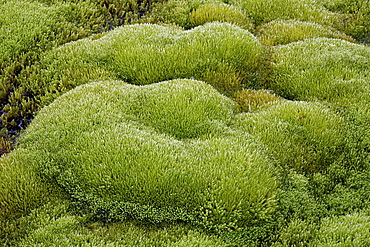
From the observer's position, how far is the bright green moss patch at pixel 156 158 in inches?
201

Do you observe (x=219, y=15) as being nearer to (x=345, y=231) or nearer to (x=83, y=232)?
(x=345, y=231)

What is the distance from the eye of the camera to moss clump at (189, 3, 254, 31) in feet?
33.2

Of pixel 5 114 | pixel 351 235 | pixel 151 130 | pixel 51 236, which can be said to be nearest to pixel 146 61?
pixel 151 130

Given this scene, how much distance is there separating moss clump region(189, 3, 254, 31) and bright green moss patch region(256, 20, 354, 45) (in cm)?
51

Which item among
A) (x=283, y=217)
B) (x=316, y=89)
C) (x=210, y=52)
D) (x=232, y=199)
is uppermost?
(x=210, y=52)

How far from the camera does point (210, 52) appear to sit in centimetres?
817

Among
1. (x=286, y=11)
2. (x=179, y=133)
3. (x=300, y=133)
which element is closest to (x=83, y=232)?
(x=179, y=133)

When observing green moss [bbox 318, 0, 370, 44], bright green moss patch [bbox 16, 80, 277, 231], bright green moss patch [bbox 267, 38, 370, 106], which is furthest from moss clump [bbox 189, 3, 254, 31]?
bright green moss patch [bbox 16, 80, 277, 231]

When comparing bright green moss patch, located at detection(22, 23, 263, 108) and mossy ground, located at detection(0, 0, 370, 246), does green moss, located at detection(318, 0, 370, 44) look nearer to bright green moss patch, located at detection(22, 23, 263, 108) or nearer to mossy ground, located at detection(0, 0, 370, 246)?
mossy ground, located at detection(0, 0, 370, 246)

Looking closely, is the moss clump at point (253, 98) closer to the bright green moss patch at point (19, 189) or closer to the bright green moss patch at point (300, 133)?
the bright green moss patch at point (300, 133)

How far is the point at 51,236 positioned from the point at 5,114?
392cm

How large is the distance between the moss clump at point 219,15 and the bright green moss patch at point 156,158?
3975 mm

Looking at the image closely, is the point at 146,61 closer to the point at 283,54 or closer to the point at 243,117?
the point at 243,117

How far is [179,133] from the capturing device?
6309 millimetres
